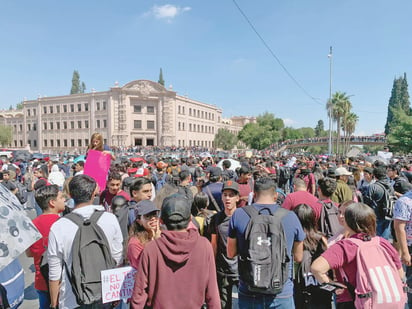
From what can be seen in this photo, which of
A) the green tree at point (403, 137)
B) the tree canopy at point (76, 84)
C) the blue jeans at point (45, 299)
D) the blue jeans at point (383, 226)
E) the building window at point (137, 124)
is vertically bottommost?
the blue jeans at point (383, 226)

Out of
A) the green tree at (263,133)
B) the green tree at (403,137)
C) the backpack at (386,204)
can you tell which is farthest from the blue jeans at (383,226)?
the green tree at (263,133)

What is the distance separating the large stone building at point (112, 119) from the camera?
56.0 metres

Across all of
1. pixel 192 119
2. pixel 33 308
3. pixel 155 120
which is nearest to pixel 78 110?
pixel 155 120

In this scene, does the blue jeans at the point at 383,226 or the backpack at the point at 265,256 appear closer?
the backpack at the point at 265,256

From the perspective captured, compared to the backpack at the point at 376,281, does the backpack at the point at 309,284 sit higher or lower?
lower

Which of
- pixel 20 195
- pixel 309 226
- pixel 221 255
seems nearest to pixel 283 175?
pixel 309 226

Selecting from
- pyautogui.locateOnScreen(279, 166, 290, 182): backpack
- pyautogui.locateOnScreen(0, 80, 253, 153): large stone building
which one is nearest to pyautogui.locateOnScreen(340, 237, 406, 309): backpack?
pyautogui.locateOnScreen(279, 166, 290, 182): backpack

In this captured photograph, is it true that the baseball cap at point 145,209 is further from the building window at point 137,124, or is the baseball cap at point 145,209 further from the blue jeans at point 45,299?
the building window at point 137,124

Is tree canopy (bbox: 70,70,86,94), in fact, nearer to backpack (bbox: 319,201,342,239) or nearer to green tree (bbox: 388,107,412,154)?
green tree (bbox: 388,107,412,154)

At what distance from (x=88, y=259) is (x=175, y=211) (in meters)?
0.98

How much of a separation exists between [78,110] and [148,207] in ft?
210

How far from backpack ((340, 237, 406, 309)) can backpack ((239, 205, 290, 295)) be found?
58 cm

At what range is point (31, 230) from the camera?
1938 millimetres

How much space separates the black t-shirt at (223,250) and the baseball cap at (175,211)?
48.9 inches
